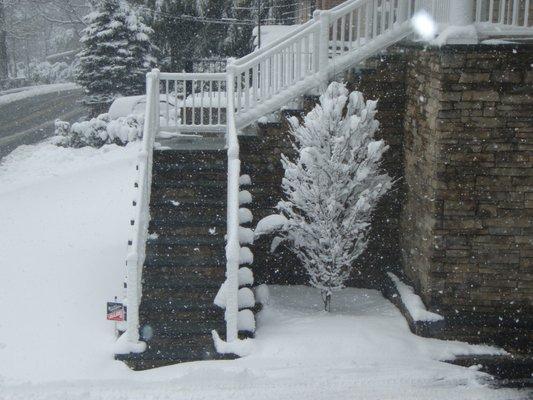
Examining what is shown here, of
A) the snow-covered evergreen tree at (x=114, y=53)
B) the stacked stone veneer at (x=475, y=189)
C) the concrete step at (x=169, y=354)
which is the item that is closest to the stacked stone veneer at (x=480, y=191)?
the stacked stone veneer at (x=475, y=189)

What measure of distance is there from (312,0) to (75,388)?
470 inches

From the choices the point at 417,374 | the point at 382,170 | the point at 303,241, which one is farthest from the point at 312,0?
the point at 417,374

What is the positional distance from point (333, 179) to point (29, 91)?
3546 cm

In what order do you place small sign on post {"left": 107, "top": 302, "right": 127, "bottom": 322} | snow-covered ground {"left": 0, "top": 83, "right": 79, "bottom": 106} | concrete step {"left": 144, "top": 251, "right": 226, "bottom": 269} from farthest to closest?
snow-covered ground {"left": 0, "top": 83, "right": 79, "bottom": 106} → concrete step {"left": 144, "top": 251, "right": 226, "bottom": 269} → small sign on post {"left": 107, "top": 302, "right": 127, "bottom": 322}

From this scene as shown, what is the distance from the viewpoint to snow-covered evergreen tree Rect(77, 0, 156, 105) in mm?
26672

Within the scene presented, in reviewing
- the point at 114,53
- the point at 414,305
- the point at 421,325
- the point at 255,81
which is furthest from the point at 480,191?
the point at 114,53

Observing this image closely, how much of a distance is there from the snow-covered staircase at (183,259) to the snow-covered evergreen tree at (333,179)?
1135 mm

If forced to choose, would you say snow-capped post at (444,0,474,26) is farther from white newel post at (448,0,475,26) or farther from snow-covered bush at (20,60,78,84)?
snow-covered bush at (20,60,78,84)

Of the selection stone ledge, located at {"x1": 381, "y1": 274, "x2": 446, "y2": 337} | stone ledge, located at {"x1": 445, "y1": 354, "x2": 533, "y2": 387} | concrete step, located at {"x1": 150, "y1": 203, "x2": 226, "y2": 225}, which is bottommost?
stone ledge, located at {"x1": 445, "y1": 354, "x2": 533, "y2": 387}

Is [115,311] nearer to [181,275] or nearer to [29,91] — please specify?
[181,275]

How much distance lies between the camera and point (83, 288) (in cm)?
1062

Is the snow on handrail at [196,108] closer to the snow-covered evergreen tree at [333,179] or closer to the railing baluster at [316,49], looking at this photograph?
the railing baluster at [316,49]

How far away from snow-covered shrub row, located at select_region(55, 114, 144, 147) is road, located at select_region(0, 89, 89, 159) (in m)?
2.79

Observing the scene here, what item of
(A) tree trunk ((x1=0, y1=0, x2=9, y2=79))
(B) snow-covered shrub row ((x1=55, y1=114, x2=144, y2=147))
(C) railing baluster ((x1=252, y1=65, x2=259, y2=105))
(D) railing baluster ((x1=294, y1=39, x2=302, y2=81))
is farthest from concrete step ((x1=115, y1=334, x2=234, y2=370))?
(A) tree trunk ((x1=0, y1=0, x2=9, y2=79))
